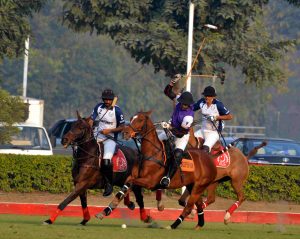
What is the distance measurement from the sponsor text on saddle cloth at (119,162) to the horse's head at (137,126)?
85.1 inches

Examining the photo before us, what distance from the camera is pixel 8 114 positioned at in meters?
32.9

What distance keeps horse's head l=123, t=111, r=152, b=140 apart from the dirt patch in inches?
354

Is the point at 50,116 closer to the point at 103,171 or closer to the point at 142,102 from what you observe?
the point at 142,102

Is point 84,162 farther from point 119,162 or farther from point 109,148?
point 119,162

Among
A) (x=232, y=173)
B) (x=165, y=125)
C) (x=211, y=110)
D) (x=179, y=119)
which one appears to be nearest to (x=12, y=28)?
(x=211, y=110)

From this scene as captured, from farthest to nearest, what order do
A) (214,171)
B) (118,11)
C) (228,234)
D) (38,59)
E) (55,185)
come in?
1. (38,59)
2. (118,11)
3. (55,185)
4. (214,171)
5. (228,234)

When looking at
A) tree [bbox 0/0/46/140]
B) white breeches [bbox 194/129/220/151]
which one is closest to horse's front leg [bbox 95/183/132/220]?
white breeches [bbox 194/129/220/151]

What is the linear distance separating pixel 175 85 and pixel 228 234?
4.58 m

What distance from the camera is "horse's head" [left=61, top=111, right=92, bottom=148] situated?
66.8 ft

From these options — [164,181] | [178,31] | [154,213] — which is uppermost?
[178,31]

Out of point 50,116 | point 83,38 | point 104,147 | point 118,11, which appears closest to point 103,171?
point 104,147

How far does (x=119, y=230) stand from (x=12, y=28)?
19.8 m

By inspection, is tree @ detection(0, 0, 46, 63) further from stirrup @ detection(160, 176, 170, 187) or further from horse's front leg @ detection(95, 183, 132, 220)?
horse's front leg @ detection(95, 183, 132, 220)

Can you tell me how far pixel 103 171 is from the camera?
21.4 meters
